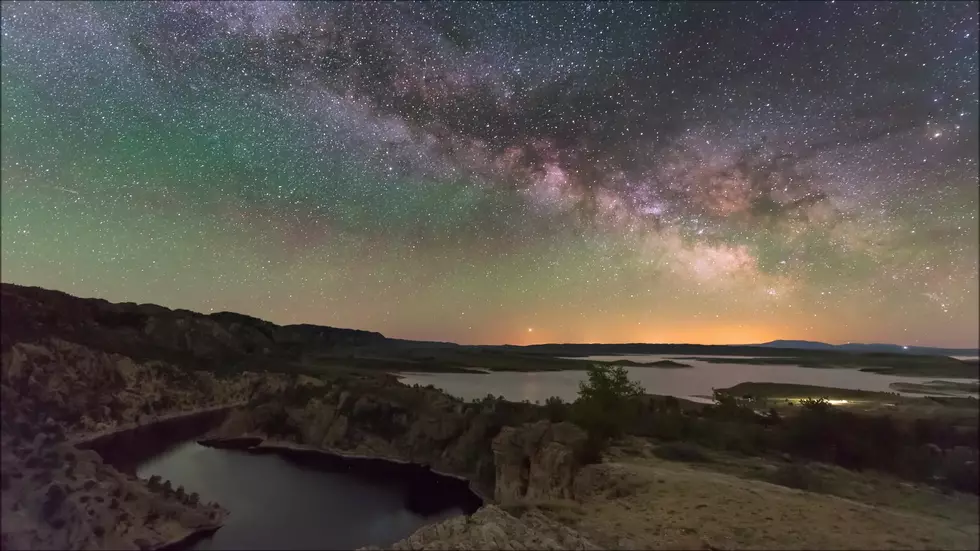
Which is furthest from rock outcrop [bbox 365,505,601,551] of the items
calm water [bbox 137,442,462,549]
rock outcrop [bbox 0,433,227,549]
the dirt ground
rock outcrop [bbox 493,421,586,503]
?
rock outcrop [bbox 0,433,227,549]

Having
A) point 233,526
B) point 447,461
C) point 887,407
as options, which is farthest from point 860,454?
point 233,526

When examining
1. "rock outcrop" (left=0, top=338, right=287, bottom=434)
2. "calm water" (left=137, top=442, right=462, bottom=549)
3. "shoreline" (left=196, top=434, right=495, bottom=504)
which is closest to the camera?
"calm water" (left=137, top=442, right=462, bottom=549)

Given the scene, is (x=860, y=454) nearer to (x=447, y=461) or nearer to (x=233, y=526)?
(x=447, y=461)

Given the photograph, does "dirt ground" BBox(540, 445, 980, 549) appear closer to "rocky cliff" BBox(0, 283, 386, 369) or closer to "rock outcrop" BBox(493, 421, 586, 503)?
"rock outcrop" BBox(493, 421, 586, 503)

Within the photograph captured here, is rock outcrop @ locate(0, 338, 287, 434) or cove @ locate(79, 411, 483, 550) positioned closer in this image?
cove @ locate(79, 411, 483, 550)

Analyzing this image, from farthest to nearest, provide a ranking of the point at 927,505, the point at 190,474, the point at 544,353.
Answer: the point at 544,353
the point at 190,474
the point at 927,505

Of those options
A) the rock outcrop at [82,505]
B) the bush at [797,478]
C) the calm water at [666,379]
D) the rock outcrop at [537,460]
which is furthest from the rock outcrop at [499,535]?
the rock outcrop at [82,505]

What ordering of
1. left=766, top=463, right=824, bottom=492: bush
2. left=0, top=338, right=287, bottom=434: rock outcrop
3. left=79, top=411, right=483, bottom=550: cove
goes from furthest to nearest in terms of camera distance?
left=0, top=338, right=287, bottom=434: rock outcrop, left=79, top=411, right=483, bottom=550: cove, left=766, top=463, right=824, bottom=492: bush

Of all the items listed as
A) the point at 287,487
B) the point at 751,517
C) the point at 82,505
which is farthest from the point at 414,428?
the point at 751,517
